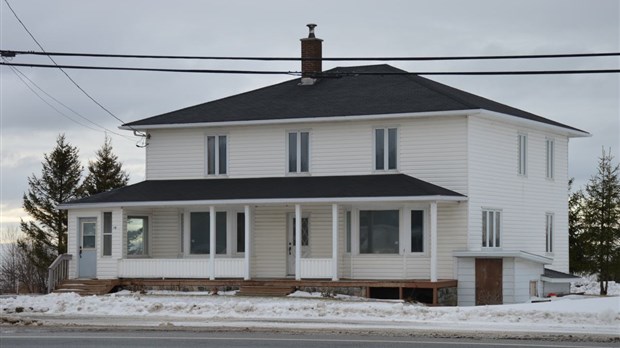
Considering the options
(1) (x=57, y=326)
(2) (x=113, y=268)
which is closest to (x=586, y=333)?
(1) (x=57, y=326)

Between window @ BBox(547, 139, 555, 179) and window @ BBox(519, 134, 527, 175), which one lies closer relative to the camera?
window @ BBox(519, 134, 527, 175)

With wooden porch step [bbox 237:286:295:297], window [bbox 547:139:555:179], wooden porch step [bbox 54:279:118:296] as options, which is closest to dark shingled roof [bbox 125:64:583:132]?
window [bbox 547:139:555:179]

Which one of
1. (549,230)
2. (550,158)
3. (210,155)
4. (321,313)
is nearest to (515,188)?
(550,158)

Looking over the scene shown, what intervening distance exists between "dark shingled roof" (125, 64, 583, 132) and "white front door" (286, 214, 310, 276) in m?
3.67

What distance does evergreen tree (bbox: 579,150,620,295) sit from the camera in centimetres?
4672

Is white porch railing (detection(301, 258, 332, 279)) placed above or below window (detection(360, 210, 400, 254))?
below

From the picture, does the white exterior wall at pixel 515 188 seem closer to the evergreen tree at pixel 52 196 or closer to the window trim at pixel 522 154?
the window trim at pixel 522 154

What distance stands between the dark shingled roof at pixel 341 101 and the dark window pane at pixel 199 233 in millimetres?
3464

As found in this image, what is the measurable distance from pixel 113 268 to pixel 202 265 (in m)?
3.35

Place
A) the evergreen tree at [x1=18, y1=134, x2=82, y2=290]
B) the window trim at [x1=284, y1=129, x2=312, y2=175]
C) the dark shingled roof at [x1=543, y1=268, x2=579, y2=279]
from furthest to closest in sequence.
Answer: the evergreen tree at [x1=18, y1=134, x2=82, y2=290] → the window trim at [x1=284, y1=129, x2=312, y2=175] → the dark shingled roof at [x1=543, y1=268, x2=579, y2=279]

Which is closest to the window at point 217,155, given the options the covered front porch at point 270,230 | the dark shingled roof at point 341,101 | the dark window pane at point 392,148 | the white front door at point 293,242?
the covered front porch at point 270,230

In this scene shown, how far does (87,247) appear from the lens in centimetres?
4016

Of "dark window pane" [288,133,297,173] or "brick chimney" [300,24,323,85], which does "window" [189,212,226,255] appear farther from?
"brick chimney" [300,24,323,85]

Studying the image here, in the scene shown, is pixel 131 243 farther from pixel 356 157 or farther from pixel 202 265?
pixel 356 157
